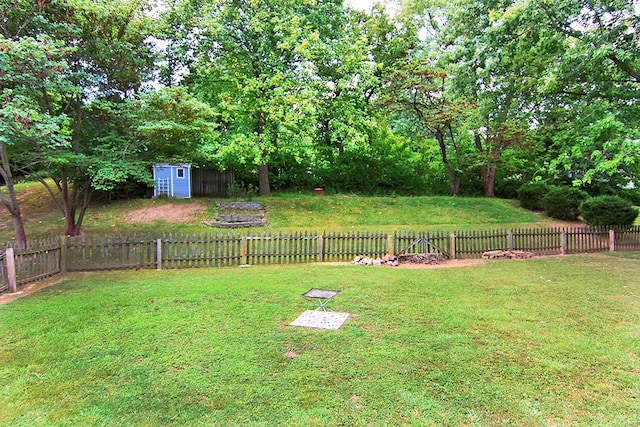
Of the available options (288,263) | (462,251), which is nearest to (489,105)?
(462,251)

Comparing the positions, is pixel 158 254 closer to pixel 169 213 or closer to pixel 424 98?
pixel 169 213

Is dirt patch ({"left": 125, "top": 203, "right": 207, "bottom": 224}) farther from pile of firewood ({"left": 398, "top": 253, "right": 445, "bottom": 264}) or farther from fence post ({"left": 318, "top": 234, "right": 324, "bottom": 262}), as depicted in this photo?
pile of firewood ({"left": 398, "top": 253, "right": 445, "bottom": 264})

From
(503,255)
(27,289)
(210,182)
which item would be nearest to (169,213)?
(210,182)

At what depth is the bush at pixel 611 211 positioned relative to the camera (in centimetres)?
1262

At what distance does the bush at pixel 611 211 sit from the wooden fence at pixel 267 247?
42.0 inches

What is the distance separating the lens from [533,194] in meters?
19.4

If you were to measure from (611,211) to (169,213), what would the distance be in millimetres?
17353

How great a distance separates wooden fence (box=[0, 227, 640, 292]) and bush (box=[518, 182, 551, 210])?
7688 mm

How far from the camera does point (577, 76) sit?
10.1 m

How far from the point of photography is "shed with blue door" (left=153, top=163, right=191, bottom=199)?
19469 millimetres

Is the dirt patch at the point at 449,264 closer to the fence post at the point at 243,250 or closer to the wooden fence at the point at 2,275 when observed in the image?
the fence post at the point at 243,250

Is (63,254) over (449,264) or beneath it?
over

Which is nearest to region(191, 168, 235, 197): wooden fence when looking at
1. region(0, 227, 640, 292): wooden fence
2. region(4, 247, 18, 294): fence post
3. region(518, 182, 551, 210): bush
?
region(0, 227, 640, 292): wooden fence

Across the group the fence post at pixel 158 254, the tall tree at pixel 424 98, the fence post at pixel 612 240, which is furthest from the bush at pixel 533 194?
the fence post at pixel 158 254
